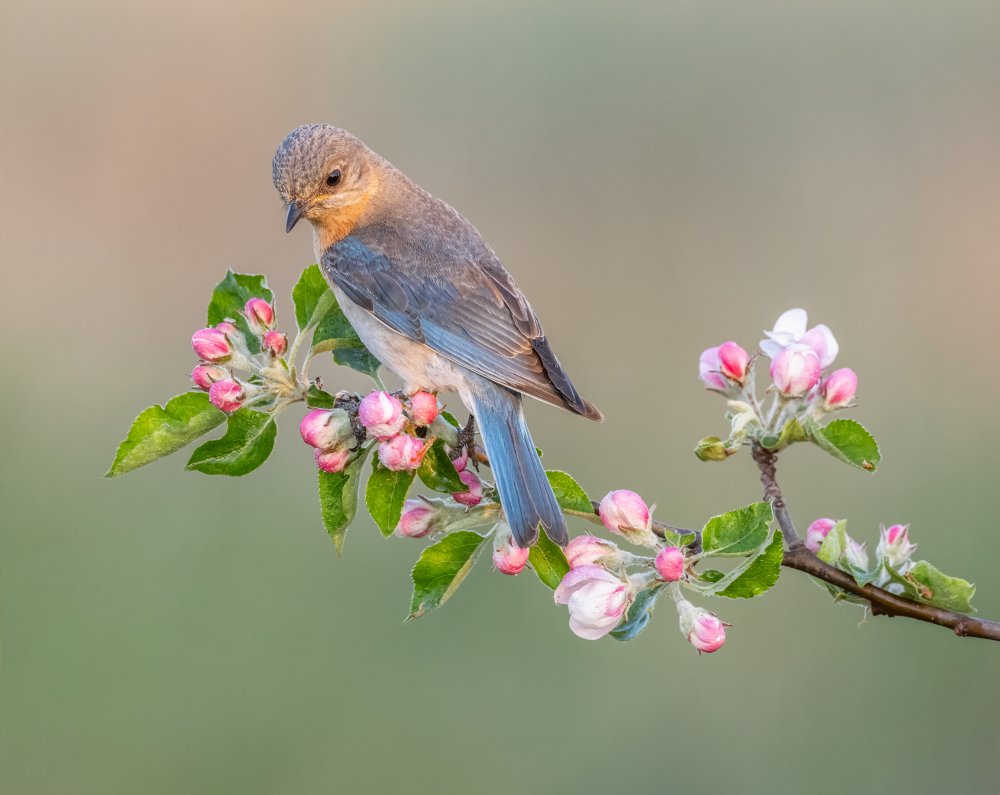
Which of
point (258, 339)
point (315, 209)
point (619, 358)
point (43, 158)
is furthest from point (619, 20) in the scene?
point (258, 339)

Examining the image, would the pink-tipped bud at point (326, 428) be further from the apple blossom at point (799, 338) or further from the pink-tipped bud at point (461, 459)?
the apple blossom at point (799, 338)

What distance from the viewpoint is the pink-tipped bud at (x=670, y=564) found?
7.69 ft

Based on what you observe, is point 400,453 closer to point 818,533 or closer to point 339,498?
point 339,498

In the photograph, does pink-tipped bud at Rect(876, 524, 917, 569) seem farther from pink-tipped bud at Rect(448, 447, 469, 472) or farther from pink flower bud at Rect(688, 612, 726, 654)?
pink-tipped bud at Rect(448, 447, 469, 472)

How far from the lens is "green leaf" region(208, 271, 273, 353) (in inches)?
116

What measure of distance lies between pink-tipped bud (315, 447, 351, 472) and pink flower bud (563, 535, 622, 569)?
0.53 meters

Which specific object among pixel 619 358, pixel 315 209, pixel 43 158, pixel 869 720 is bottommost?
pixel 869 720

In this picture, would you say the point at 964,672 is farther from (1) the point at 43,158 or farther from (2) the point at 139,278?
(1) the point at 43,158

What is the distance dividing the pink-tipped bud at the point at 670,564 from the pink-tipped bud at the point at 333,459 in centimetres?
73

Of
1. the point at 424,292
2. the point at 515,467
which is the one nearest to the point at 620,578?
the point at 515,467

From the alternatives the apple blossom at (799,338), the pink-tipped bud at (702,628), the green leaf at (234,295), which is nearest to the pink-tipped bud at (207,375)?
the green leaf at (234,295)

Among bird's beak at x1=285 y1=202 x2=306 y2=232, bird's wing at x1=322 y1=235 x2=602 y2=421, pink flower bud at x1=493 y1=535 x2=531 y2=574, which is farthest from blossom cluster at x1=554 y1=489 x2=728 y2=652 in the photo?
bird's beak at x1=285 y1=202 x2=306 y2=232

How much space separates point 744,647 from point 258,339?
13.0 feet

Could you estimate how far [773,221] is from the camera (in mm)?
8430
